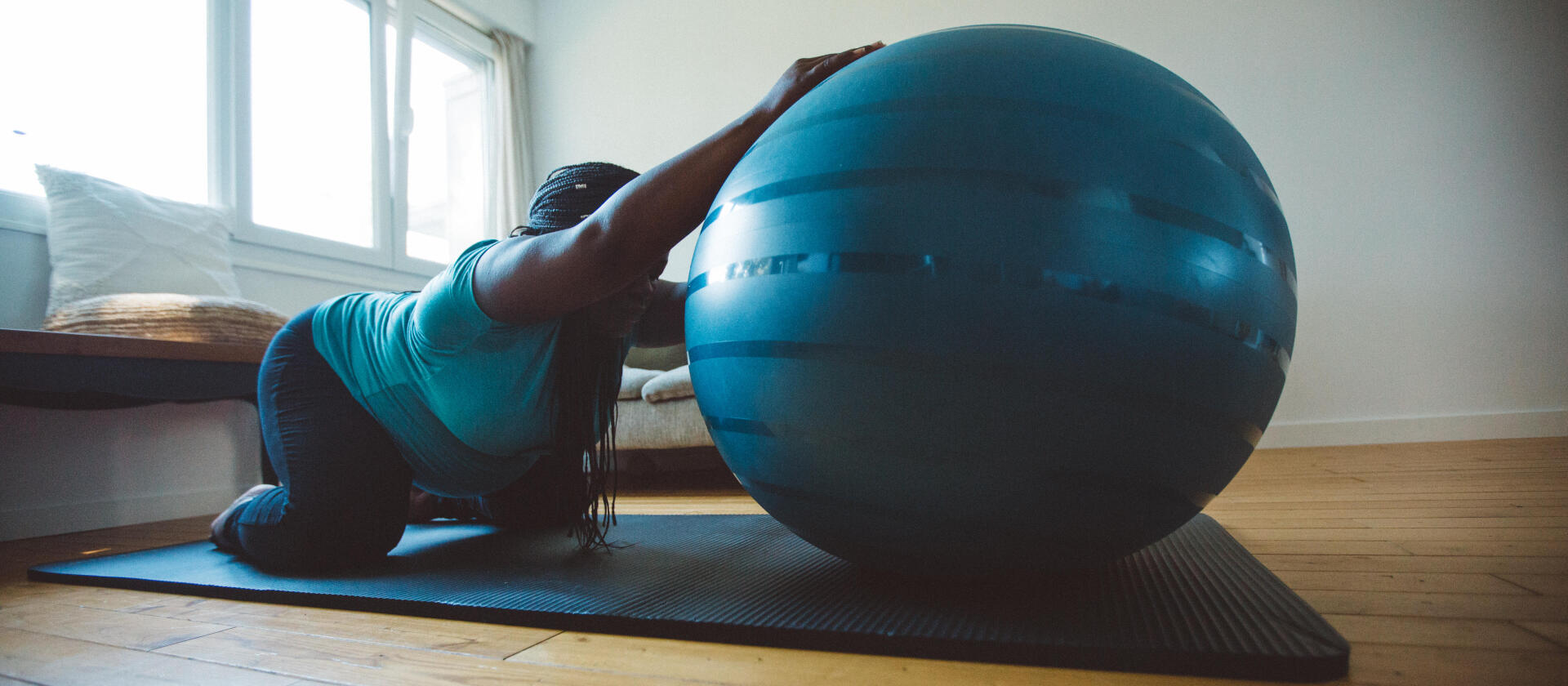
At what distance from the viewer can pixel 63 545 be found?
1944 mm

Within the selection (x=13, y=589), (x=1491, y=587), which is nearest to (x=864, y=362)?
(x=1491, y=587)

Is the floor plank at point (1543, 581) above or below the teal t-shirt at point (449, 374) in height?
below

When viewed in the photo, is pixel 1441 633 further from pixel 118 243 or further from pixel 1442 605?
pixel 118 243

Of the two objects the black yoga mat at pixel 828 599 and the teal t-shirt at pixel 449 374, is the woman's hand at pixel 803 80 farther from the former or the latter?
the black yoga mat at pixel 828 599

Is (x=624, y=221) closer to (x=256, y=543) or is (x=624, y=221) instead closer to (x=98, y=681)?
(x=98, y=681)

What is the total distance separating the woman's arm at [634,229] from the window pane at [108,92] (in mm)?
2503

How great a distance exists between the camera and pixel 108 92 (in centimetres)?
270


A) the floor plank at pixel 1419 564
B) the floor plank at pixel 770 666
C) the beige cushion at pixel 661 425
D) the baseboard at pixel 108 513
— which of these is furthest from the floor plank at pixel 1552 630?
the baseboard at pixel 108 513


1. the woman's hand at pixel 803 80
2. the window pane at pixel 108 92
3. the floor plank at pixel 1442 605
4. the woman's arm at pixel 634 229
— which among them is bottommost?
the floor plank at pixel 1442 605

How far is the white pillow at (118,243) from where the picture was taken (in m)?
2.29

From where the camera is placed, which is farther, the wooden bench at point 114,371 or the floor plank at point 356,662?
the wooden bench at point 114,371

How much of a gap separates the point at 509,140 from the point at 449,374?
4.12 meters

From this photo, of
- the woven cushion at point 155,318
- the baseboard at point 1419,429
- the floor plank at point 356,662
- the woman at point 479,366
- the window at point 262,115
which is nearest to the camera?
the floor plank at point 356,662

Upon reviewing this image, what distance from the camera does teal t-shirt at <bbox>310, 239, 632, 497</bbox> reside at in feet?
3.49
